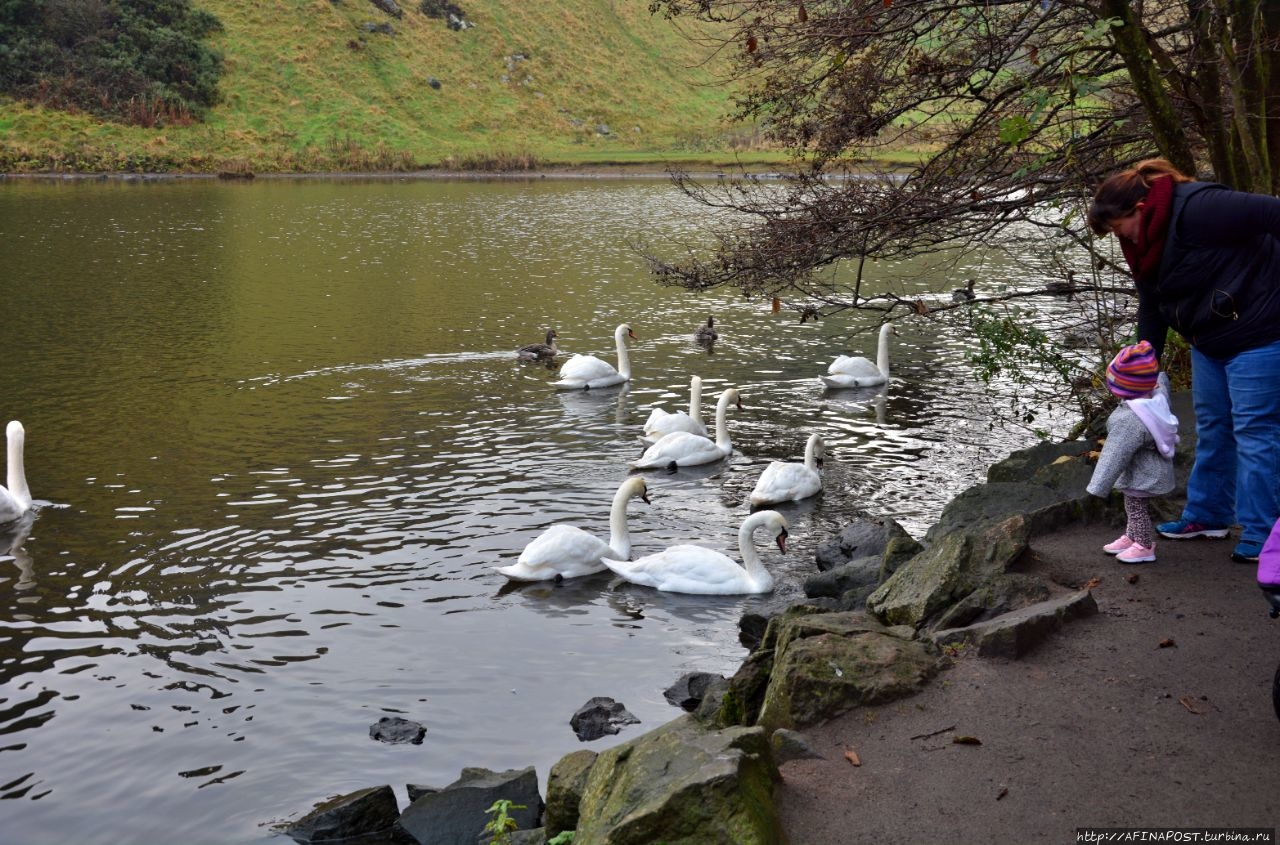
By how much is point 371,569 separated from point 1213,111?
8795mm

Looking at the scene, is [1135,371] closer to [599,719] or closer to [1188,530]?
[1188,530]

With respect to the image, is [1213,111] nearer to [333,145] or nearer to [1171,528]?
[1171,528]

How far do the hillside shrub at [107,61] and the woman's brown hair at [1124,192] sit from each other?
2893 inches

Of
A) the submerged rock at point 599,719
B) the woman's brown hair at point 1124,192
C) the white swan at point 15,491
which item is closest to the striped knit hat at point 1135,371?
the woman's brown hair at point 1124,192

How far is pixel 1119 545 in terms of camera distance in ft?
26.1

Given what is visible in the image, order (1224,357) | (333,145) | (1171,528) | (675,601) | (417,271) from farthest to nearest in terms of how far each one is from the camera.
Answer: (333,145) < (417,271) < (675,601) < (1171,528) < (1224,357)

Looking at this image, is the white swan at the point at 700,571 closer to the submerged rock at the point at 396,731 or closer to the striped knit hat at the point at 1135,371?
the submerged rock at the point at 396,731

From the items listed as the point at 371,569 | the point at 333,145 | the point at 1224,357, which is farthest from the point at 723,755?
the point at 333,145

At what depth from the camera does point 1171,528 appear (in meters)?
8.09

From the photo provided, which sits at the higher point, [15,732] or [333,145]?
[333,145]

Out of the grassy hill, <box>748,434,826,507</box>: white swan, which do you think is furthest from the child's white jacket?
the grassy hill

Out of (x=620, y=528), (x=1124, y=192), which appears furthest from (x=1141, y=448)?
(x=620, y=528)

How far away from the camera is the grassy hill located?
226 ft

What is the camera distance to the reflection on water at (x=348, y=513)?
8.41 meters
